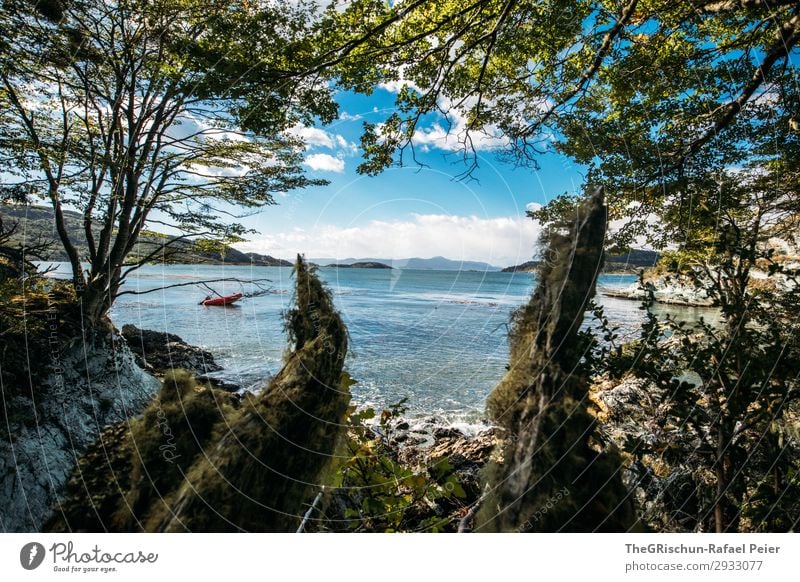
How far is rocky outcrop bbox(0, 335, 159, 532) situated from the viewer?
1603 millimetres

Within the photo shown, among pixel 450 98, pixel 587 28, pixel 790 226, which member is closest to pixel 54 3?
pixel 450 98

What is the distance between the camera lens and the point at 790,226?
6.07 feet

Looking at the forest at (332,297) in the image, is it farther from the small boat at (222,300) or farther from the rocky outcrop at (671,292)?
the small boat at (222,300)

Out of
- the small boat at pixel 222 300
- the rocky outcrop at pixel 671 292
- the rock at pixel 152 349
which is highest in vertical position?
the rocky outcrop at pixel 671 292

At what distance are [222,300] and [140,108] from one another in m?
1.44

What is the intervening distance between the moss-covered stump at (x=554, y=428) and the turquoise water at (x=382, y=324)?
0.67ft

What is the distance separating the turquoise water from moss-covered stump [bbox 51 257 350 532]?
34 centimetres

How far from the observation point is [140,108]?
2188mm

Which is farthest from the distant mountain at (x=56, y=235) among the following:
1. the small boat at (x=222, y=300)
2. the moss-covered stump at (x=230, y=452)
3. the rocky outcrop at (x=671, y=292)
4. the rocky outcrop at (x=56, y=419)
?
the rocky outcrop at (x=671, y=292)

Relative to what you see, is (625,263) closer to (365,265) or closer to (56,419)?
(365,265)

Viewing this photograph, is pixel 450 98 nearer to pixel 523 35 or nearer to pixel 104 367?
pixel 523 35

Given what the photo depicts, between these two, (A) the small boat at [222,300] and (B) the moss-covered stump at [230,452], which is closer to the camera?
(B) the moss-covered stump at [230,452]

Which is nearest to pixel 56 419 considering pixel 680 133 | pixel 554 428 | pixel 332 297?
pixel 332 297

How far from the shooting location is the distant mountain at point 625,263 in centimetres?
161
